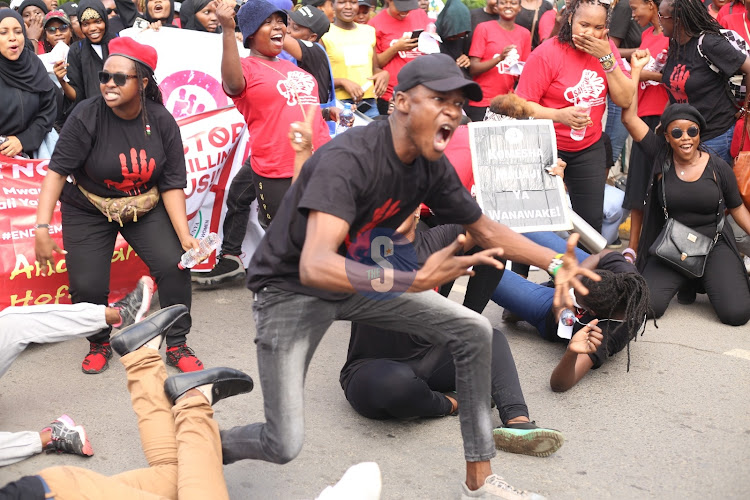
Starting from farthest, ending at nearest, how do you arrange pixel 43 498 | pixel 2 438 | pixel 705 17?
pixel 705 17
pixel 2 438
pixel 43 498

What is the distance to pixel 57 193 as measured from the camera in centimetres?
481

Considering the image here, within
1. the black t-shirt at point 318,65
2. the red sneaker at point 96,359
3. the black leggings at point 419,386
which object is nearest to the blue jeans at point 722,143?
the black t-shirt at point 318,65

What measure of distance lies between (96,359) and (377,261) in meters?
2.31

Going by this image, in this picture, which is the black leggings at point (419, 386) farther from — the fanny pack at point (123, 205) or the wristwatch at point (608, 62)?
the wristwatch at point (608, 62)

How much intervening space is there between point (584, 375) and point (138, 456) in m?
2.42

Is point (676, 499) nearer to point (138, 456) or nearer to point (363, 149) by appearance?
point (363, 149)

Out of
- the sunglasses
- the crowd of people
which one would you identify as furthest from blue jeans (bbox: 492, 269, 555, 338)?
the sunglasses

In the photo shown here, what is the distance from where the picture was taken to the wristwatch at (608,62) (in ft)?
19.0

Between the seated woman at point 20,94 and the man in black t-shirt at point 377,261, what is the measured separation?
319 cm

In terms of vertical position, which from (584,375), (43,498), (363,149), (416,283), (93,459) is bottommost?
(584,375)

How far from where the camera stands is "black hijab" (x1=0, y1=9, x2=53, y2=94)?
5.68m

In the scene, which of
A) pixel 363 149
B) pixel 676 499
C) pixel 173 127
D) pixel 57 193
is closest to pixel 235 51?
pixel 173 127

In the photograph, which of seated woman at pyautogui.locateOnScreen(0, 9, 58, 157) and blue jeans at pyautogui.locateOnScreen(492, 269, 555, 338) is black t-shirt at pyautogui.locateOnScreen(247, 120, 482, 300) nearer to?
blue jeans at pyautogui.locateOnScreen(492, 269, 555, 338)

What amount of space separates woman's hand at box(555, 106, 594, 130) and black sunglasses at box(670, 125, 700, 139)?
0.64 metres
